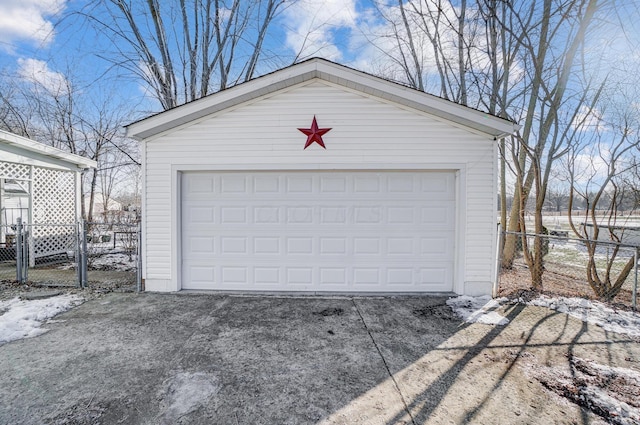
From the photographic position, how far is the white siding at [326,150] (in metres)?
4.88

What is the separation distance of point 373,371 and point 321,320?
1.30 m

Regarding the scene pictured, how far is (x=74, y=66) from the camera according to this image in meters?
13.6

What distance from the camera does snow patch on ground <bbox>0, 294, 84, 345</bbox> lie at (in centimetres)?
348

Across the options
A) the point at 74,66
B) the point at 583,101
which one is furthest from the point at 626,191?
the point at 74,66

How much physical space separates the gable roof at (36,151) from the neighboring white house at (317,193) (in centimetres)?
459

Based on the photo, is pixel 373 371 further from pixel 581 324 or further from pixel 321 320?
pixel 581 324

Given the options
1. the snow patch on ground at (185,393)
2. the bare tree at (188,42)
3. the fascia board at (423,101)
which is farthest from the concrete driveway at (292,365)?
the bare tree at (188,42)

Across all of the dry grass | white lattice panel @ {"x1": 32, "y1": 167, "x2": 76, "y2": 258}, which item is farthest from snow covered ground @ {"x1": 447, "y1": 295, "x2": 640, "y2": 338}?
white lattice panel @ {"x1": 32, "y1": 167, "x2": 76, "y2": 258}

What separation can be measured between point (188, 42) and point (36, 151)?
20.7 ft

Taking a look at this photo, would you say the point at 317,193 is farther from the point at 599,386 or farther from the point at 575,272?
the point at 575,272

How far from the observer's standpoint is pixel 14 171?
7.23 m

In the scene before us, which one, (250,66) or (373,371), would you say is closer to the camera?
(373,371)

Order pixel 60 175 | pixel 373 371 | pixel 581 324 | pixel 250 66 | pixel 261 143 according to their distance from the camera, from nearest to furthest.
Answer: pixel 373 371 < pixel 581 324 < pixel 261 143 < pixel 60 175 < pixel 250 66

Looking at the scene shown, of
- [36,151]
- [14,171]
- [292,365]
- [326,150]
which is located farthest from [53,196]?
[292,365]
